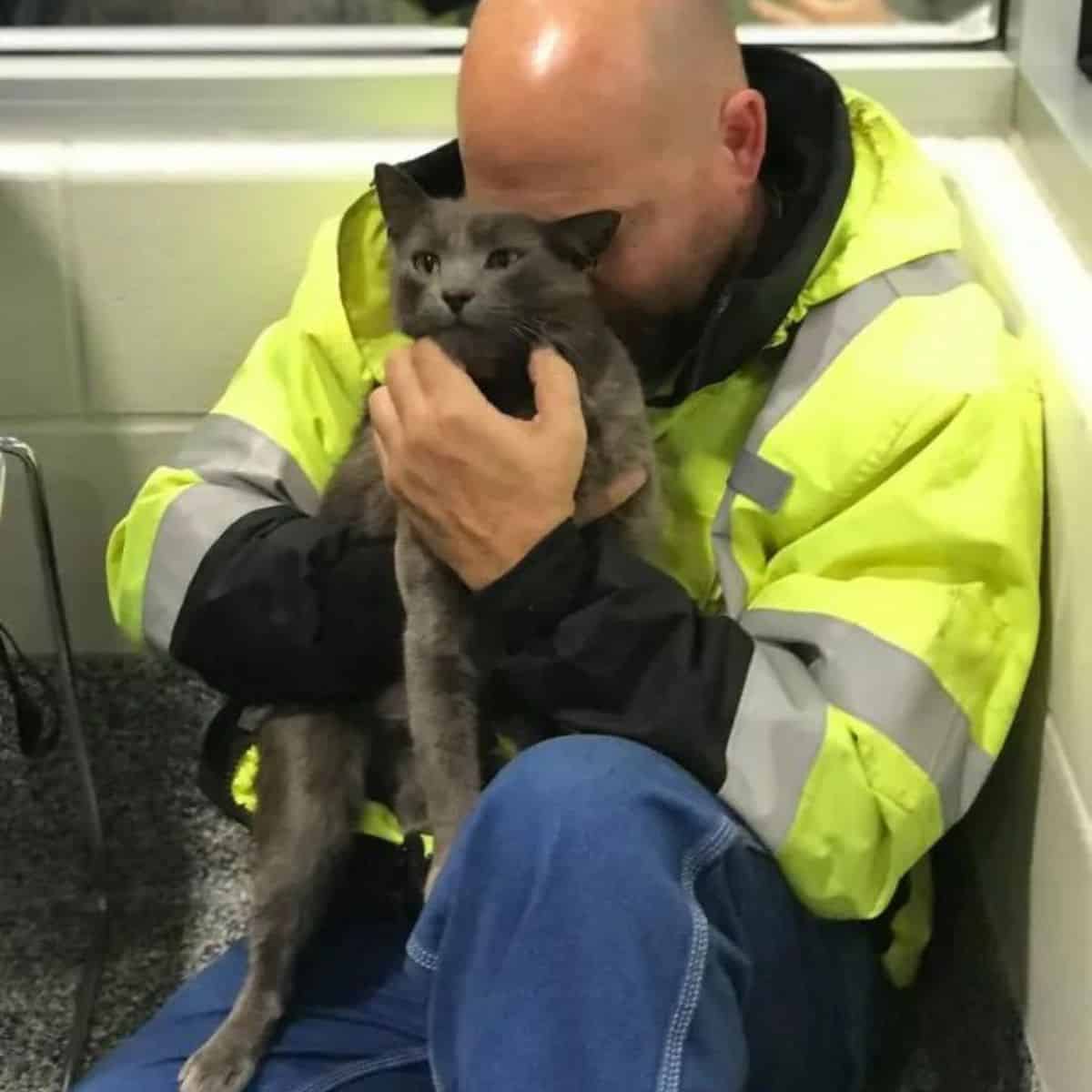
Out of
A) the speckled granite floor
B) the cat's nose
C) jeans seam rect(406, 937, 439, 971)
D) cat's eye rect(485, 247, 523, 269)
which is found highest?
cat's eye rect(485, 247, 523, 269)

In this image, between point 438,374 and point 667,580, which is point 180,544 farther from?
point 667,580

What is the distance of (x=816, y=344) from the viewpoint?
1167 mm

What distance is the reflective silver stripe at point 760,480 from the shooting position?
115 cm

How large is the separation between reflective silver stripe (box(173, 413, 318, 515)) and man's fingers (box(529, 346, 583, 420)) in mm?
262

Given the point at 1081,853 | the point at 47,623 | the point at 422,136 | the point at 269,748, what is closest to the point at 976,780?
the point at 1081,853

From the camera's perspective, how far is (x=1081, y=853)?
105 cm

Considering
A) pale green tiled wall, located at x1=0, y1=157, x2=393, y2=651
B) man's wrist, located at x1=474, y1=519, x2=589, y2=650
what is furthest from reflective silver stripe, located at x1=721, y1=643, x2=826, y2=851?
pale green tiled wall, located at x1=0, y1=157, x2=393, y2=651

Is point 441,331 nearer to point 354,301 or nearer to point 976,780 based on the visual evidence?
point 354,301

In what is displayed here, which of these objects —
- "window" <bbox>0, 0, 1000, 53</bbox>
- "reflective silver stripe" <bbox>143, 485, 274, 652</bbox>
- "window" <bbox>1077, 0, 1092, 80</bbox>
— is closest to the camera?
"reflective silver stripe" <bbox>143, 485, 274, 652</bbox>

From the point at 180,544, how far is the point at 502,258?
1.03 feet

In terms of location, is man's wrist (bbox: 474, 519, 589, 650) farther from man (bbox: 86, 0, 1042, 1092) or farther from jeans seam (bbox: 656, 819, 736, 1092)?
jeans seam (bbox: 656, 819, 736, 1092)

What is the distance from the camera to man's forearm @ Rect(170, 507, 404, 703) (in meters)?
1.19

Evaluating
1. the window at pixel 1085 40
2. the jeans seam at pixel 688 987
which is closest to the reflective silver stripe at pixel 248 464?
the jeans seam at pixel 688 987

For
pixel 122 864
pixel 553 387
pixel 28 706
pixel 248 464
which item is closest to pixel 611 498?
Answer: pixel 553 387
